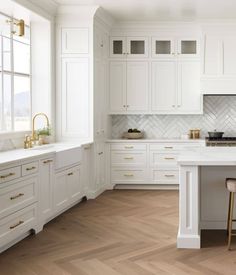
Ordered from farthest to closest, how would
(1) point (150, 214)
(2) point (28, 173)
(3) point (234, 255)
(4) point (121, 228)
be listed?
1. (1) point (150, 214)
2. (4) point (121, 228)
3. (2) point (28, 173)
4. (3) point (234, 255)

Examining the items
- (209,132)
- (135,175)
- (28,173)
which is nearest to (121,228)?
(28,173)

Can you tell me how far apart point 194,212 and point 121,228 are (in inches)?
40.8

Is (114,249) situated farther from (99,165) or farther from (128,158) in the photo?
(128,158)

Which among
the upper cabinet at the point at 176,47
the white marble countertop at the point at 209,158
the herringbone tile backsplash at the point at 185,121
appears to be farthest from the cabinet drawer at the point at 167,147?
the white marble countertop at the point at 209,158

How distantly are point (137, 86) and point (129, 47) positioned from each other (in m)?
0.65

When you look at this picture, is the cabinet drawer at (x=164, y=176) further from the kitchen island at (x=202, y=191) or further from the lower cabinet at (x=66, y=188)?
the kitchen island at (x=202, y=191)

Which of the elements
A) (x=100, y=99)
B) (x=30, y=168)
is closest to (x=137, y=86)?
(x=100, y=99)

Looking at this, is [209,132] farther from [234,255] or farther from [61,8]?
[234,255]

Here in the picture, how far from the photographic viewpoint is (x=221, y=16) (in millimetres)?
7148

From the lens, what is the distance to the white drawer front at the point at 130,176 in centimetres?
751

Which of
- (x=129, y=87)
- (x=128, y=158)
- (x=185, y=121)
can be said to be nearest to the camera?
(x=128, y=158)

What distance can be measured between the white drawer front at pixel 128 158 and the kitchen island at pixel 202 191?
7.57 ft

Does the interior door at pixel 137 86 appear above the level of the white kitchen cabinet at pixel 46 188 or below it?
above

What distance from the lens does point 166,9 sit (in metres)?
6.69
